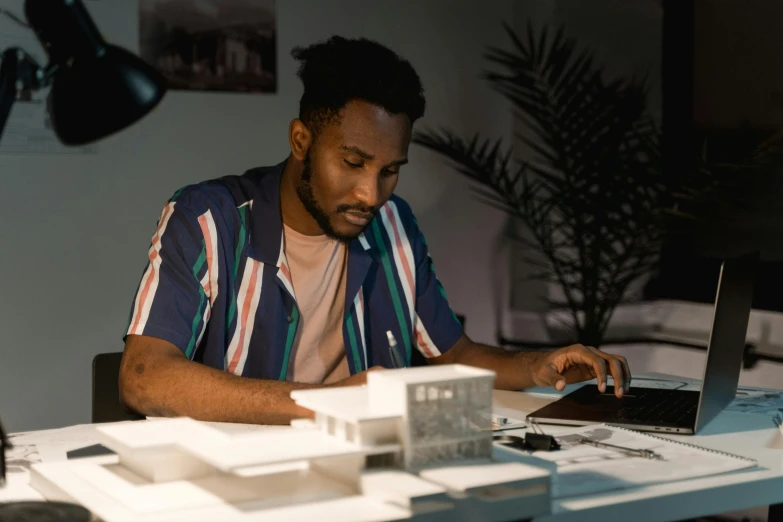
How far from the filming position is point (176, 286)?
2020 mm

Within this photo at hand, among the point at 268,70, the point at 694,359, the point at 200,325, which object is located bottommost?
the point at 694,359

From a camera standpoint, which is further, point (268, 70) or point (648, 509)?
point (268, 70)

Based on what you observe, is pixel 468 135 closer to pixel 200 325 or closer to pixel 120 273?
pixel 120 273

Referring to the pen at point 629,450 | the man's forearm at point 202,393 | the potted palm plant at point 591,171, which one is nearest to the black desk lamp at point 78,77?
the man's forearm at point 202,393

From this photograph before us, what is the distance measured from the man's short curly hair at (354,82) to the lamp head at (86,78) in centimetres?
96

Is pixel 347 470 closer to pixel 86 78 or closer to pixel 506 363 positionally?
pixel 86 78

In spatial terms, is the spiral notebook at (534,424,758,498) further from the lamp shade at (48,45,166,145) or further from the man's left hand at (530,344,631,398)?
the lamp shade at (48,45,166,145)

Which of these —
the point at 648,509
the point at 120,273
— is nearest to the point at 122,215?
the point at 120,273

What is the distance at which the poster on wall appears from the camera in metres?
3.28

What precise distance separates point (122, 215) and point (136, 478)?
2.14m

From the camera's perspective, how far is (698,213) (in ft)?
11.0

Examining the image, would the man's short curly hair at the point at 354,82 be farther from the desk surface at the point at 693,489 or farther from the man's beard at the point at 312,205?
the desk surface at the point at 693,489

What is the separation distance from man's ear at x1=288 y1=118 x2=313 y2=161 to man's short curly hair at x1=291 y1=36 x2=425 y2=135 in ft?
0.05

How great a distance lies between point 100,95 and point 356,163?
976 mm
